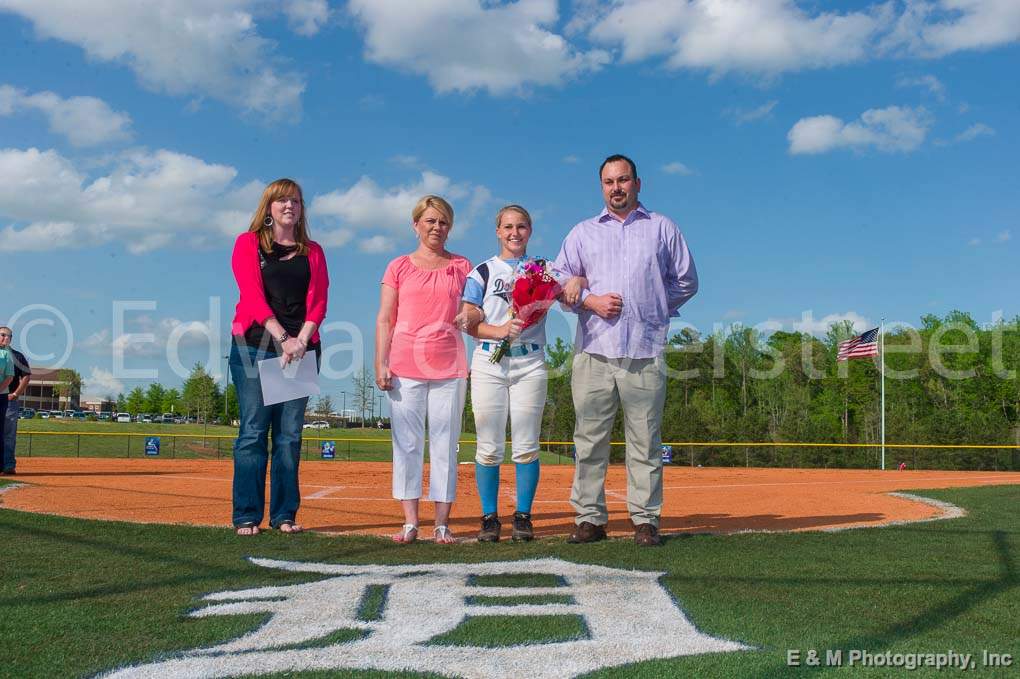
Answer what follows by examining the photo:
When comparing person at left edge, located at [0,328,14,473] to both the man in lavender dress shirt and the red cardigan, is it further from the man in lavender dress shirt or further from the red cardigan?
the man in lavender dress shirt

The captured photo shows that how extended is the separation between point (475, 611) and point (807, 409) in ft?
216

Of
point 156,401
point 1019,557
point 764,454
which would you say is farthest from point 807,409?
point 156,401

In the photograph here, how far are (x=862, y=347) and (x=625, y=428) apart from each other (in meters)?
23.7

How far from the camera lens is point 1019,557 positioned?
13.6ft

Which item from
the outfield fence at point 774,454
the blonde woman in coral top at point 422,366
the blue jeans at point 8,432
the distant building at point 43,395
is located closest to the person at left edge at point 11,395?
the blue jeans at point 8,432

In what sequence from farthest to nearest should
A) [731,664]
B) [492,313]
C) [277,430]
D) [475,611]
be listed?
1. [277,430]
2. [492,313]
3. [475,611]
4. [731,664]

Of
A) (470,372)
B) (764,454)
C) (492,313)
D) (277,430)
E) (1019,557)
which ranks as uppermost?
(492,313)

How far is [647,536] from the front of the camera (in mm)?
4539

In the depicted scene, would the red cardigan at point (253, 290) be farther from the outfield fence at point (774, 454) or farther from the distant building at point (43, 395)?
the distant building at point (43, 395)

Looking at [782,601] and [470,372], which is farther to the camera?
[470,372]

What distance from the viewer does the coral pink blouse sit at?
484 centimetres

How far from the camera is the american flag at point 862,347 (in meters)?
25.6

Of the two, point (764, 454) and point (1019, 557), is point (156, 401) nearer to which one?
point (764, 454)

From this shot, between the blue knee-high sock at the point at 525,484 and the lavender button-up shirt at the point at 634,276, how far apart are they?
0.81 m
